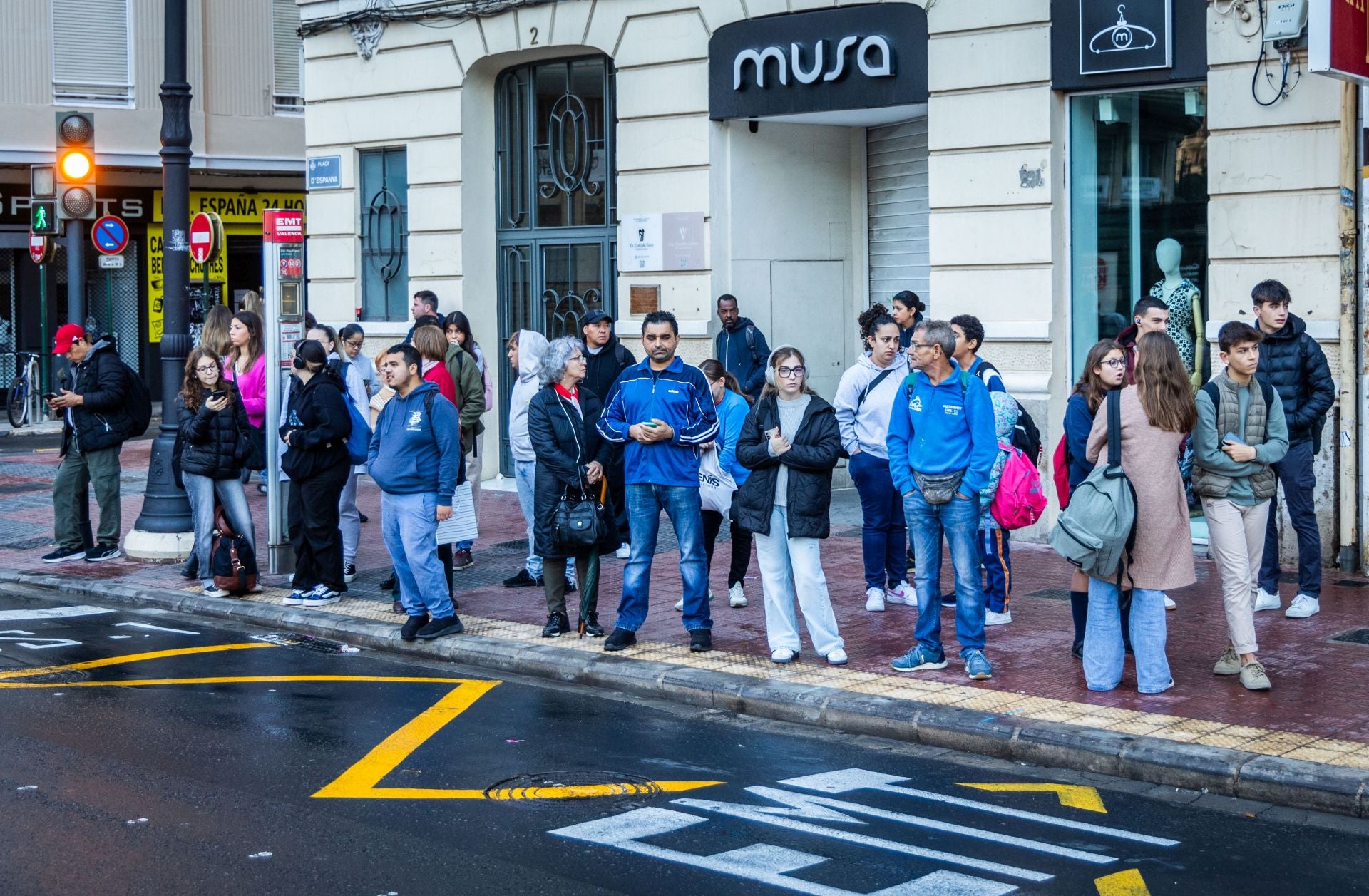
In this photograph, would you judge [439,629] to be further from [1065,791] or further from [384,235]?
[384,235]

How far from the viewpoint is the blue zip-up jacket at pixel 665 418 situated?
936 centimetres

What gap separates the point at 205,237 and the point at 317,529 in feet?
20.6

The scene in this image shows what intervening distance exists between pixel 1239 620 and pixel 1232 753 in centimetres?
144

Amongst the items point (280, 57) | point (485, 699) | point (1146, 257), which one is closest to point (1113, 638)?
point (485, 699)

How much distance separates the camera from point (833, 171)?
16531mm

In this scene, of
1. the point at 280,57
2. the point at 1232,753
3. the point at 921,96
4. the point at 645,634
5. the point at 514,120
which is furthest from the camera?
the point at 280,57

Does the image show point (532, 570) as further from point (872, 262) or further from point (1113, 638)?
point (872, 262)

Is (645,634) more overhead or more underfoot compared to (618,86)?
more underfoot

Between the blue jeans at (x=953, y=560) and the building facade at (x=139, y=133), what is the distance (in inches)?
816

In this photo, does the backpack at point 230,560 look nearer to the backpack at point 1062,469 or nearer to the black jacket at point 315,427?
the black jacket at point 315,427

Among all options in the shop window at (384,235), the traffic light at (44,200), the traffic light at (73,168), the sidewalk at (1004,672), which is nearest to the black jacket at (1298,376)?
the sidewalk at (1004,672)

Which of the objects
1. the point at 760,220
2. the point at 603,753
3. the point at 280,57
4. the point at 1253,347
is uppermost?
the point at 280,57

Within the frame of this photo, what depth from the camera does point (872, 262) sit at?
1662 cm

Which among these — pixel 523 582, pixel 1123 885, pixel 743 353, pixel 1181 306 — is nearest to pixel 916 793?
pixel 1123 885
